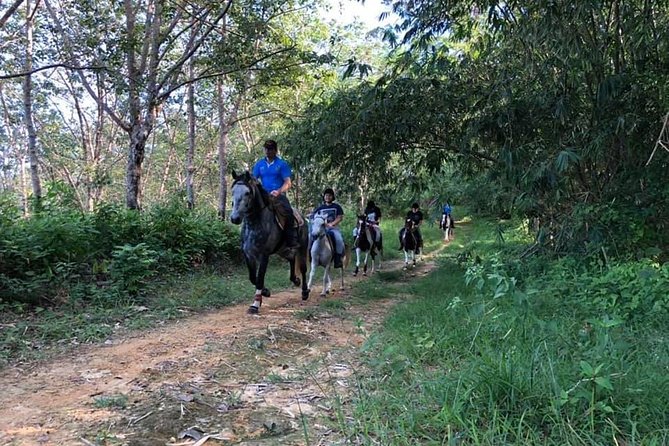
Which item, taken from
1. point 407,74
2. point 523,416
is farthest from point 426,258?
point 523,416

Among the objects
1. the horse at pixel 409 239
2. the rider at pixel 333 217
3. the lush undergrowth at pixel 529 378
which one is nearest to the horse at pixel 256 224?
the rider at pixel 333 217

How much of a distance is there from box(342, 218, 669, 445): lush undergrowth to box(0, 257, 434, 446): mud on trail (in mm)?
355

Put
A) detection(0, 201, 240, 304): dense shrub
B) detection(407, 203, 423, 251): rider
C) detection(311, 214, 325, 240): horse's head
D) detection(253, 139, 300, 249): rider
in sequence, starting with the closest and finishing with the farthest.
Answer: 1. detection(0, 201, 240, 304): dense shrub
2. detection(253, 139, 300, 249): rider
3. detection(311, 214, 325, 240): horse's head
4. detection(407, 203, 423, 251): rider

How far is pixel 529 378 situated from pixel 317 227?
6.62m

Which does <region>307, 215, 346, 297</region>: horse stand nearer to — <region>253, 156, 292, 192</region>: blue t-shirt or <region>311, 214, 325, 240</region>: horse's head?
<region>311, 214, 325, 240</region>: horse's head

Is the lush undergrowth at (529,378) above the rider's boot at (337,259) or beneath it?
beneath

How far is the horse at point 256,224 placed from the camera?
696 centimetres

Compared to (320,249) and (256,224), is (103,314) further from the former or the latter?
(320,249)

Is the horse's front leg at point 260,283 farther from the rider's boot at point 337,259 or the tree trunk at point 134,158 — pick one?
the tree trunk at point 134,158

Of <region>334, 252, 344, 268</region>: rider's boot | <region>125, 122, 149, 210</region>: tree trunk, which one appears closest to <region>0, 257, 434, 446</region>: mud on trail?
<region>334, 252, 344, 268</region>: rider's boot

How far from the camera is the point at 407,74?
29.0 ft

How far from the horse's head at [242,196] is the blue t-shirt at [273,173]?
755 millimetres

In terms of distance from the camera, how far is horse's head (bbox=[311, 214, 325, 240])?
30.3ft

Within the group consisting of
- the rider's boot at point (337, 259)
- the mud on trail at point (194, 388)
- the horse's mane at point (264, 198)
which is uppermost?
the horse's mane at point (264, 198)
